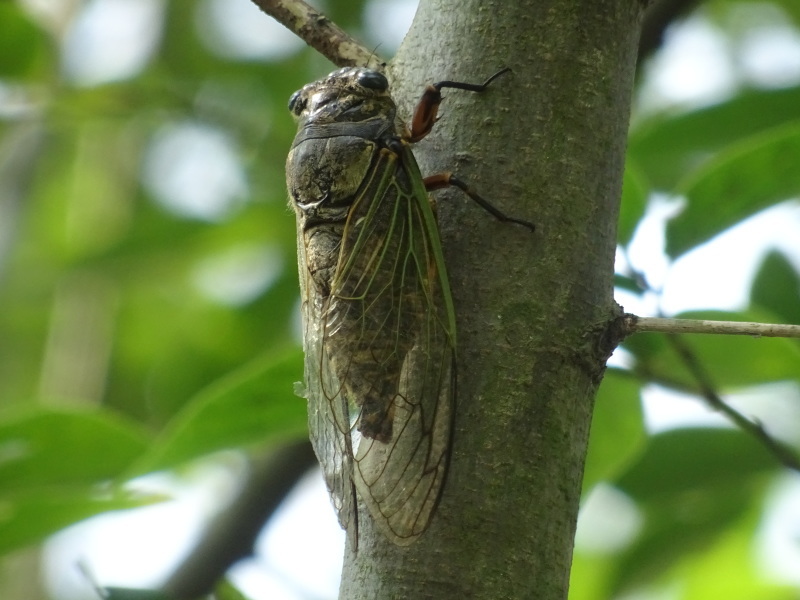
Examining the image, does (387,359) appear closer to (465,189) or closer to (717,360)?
(465,189)

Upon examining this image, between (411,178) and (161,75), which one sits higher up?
(161,75)

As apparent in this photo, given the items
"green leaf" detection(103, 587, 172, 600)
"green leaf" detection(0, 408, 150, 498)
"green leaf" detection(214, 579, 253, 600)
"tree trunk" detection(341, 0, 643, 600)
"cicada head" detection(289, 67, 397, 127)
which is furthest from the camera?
"green leaf" detection(0, 408, 150, 498)

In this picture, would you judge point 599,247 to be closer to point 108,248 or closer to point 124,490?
point 124,490

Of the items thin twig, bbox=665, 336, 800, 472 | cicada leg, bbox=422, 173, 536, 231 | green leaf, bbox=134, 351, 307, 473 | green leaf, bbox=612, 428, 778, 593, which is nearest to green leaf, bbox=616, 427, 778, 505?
green leaf, bbox=612, 428, 778, 593

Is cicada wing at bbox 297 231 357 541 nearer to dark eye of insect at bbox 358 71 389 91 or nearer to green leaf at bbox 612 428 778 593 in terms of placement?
dark eye of insect at bbox 358 71 389 91

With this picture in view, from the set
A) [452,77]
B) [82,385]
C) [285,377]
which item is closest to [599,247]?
[452,77]

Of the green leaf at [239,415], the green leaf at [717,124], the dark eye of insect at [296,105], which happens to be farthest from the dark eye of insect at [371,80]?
the green leaf at [717,124]
